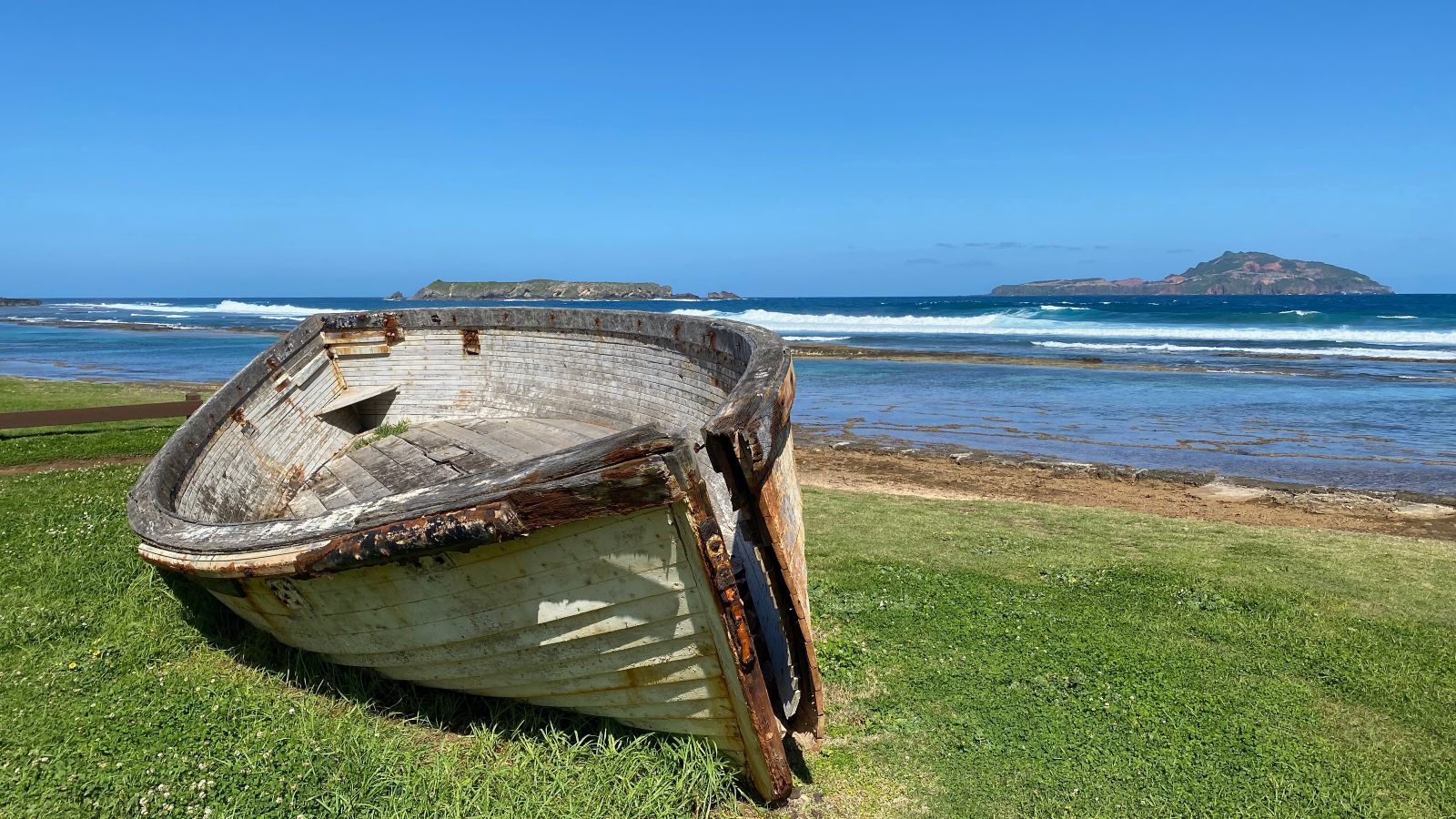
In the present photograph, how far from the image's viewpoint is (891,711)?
434cm

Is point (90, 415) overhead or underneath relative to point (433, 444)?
underneath

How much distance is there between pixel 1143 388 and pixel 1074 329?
30.6 meters

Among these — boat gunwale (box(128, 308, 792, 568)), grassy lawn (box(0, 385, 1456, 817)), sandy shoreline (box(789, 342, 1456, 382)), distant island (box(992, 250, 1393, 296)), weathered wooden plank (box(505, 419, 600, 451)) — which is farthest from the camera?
distant island (box(992, 250, 1393, 296))

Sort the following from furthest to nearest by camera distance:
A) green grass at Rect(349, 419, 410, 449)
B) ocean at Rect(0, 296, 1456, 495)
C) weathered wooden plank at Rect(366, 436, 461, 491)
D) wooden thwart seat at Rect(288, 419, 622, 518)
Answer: ocean at Rect(0, 296, 1456, 495)
green grass at Rect(349, 419, 410, 449)
wooden thwart seat at Rect(288, 419, 622, 518)
weathered wooden plank at Rect(366, 436, 461, 491)

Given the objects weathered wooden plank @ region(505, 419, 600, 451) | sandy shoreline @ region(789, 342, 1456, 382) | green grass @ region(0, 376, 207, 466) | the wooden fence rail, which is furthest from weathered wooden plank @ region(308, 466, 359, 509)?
sandy shoreline @ region(789, 342, 1456, 382)

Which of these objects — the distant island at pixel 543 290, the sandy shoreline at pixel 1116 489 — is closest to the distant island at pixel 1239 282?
the distant island at pixel 543 290

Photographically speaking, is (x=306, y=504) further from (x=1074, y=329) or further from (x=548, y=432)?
(x=1074, y=329)

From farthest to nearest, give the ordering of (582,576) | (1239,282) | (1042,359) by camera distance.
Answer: (1239,282), (1042,359), (582,576)

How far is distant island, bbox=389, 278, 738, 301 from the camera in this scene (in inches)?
5709

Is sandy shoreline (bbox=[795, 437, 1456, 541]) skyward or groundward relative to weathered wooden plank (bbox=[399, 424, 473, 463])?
groundward

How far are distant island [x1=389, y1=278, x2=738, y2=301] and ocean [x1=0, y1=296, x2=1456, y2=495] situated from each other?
310 feet

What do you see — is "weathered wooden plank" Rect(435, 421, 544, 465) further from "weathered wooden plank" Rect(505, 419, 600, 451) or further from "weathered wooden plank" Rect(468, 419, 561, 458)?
"weathered wooden plank" Rect(505, 419, 600, 451)

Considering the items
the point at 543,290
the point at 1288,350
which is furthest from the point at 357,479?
the point at 543,290

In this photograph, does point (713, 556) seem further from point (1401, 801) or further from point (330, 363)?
point (330, 363)
